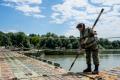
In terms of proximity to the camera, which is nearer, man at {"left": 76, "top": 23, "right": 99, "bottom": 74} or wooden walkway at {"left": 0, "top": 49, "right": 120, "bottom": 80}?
wooden walkway at {"left": 0, "top": 49, "right": 120, "bottom": 80}

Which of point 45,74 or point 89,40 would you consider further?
point 89,40

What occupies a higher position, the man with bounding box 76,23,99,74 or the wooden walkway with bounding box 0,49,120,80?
the man with bounding box 76,23,99,74

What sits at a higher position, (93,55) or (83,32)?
(83,32)

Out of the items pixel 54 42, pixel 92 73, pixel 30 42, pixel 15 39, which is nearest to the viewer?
pixel 92 73

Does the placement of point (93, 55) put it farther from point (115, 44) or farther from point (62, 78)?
point (115, 44)

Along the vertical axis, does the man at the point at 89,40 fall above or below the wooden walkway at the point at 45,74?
above

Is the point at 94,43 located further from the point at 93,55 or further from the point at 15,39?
the point at 15,39

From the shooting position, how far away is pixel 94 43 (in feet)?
36.8

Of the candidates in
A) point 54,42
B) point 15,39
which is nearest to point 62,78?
point 54,42

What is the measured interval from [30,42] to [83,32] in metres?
118

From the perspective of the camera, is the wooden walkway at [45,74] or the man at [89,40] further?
the man at [89,40]

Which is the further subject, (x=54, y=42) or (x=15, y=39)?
(x=15, y=39)

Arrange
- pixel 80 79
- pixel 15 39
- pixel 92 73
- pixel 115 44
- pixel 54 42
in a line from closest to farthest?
pixel 80 79 → pixel 92 73 → pixel 115 44 → pixel 54 42 → pixel 15 39

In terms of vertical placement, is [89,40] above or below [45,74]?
above
